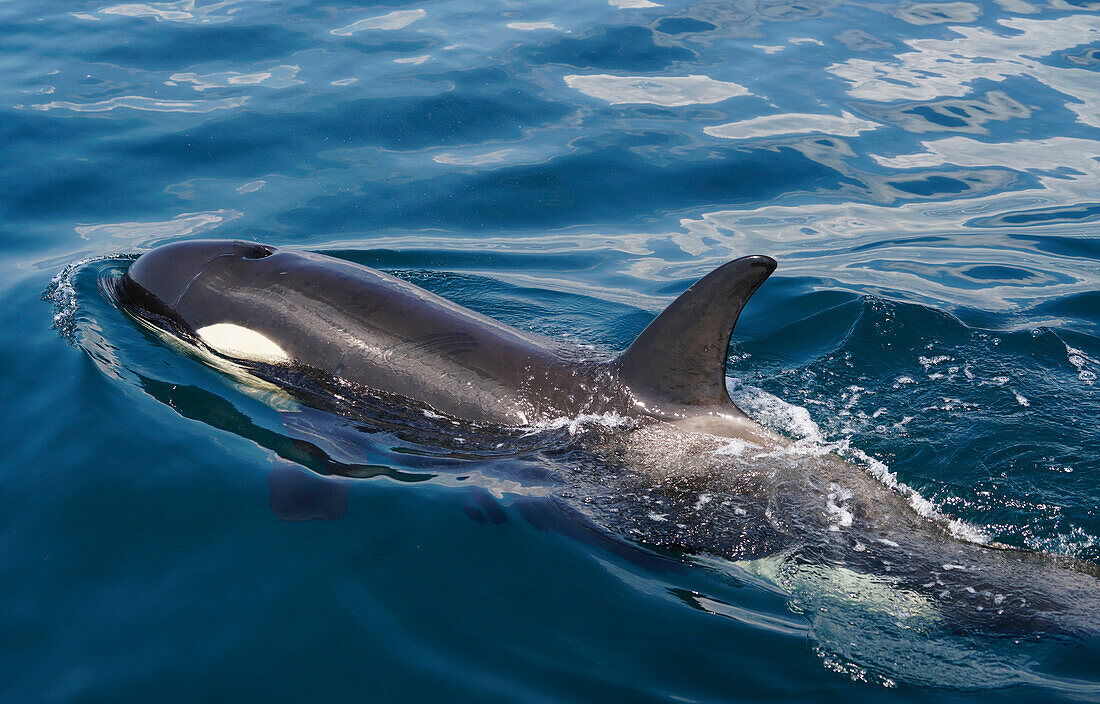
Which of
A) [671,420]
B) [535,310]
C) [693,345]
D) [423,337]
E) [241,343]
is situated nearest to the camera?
[693,345]

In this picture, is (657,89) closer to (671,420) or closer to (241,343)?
(241,343)

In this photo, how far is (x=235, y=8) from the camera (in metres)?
18.2

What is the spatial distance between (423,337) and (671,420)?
1837 mm

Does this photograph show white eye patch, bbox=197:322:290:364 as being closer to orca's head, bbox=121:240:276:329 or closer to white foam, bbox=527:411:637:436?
orca's head, bbox=121:240:276:329

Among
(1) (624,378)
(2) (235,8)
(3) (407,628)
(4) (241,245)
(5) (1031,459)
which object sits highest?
(2) (235,8)

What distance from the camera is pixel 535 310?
9.37 metres

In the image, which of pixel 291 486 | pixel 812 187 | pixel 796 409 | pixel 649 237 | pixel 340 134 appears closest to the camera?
pixel 291 486

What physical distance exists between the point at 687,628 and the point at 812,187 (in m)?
8.84

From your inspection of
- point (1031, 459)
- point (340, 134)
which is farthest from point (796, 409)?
point (340, 134)

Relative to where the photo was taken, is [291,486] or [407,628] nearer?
[407,628]

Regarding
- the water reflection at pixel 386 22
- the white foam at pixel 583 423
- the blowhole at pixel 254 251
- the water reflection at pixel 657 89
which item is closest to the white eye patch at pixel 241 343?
the blowhole at pixel 254 251

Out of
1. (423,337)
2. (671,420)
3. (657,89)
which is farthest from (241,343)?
(657,89)

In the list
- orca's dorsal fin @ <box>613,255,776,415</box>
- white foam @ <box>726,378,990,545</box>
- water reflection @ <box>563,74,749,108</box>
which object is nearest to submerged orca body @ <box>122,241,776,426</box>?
orca's dorsal fin @ <box>613,255,776,415</box>

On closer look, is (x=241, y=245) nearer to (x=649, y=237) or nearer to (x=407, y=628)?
(x=407, y=628)
